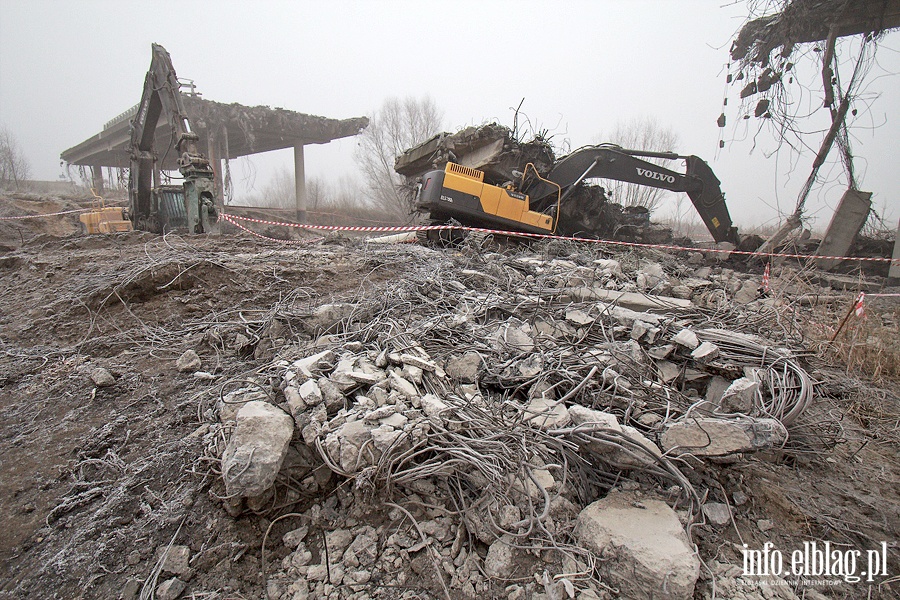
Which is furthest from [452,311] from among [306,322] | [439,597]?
[439,597]

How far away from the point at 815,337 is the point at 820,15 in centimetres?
718

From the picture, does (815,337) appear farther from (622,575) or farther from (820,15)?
(820,15)

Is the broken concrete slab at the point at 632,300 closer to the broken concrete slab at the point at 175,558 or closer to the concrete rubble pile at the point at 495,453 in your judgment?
the concrete rubble pile at the point at 495,453

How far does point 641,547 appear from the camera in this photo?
4.88 ft

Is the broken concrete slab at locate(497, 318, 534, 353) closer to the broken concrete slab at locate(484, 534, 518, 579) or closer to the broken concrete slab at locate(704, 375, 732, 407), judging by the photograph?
the broken concrete slab at locate(704, 375, 732, 407)

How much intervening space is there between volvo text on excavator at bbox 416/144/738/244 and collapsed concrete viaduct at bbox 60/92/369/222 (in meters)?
12.3

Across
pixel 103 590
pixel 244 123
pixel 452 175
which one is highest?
pixel 244 123

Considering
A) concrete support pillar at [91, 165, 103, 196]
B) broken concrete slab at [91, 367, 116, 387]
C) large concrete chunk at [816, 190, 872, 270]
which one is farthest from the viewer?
concrete support pillar at [91, 165, 103, 196]

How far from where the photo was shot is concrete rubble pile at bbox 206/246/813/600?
60.4 inches

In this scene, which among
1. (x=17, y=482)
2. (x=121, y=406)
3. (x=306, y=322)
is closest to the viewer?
(x=17, y=482)

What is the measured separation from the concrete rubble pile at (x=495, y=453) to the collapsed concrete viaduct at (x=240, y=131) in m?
15.6

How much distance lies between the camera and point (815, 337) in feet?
11.5

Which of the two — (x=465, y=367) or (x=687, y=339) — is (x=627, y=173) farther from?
(x=465, y=367)

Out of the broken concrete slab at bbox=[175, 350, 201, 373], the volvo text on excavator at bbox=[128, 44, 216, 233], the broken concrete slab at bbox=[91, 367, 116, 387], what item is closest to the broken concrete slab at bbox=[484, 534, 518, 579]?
the broken concrete slab at bbox=[175, 350, 201, 373]
